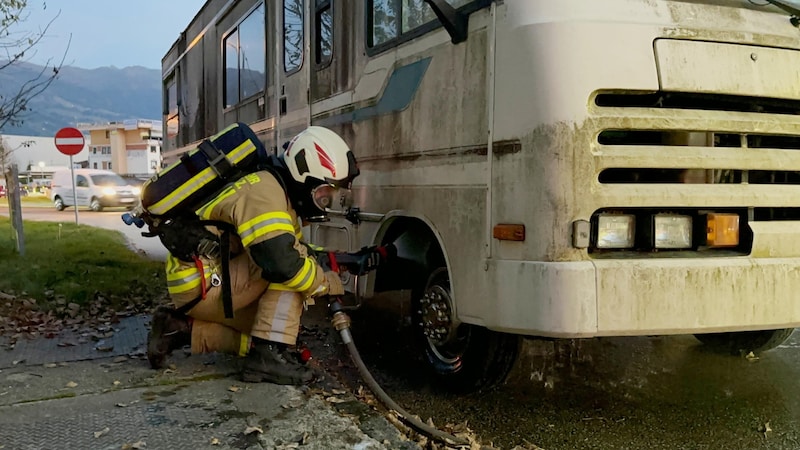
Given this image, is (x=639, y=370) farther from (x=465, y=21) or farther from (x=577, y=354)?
(x=465, y=21)

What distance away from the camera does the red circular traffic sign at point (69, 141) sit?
635 inches

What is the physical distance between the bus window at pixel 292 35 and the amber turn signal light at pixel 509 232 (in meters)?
2.67

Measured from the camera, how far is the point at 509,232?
3164mm

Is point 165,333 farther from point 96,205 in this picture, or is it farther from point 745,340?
point 96,205

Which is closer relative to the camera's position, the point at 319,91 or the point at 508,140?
the point at 508,140

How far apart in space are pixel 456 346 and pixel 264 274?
3.69ft

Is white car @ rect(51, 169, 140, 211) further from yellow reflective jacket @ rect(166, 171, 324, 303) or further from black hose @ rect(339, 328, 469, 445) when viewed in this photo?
black hose @ rect(339, 328, 469, 445)

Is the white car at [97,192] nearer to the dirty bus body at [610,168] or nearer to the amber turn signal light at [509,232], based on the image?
the dirty bus body at [610,168]

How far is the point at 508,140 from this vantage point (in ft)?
10.4

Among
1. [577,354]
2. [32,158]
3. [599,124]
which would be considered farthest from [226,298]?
[32,158]

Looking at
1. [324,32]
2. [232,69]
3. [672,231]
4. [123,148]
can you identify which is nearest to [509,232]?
[672,231]

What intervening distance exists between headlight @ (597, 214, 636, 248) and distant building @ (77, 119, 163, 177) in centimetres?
5716

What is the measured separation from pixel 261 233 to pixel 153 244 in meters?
11.2

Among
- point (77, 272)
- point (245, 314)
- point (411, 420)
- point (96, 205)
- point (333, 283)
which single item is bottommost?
point (411, 420)
